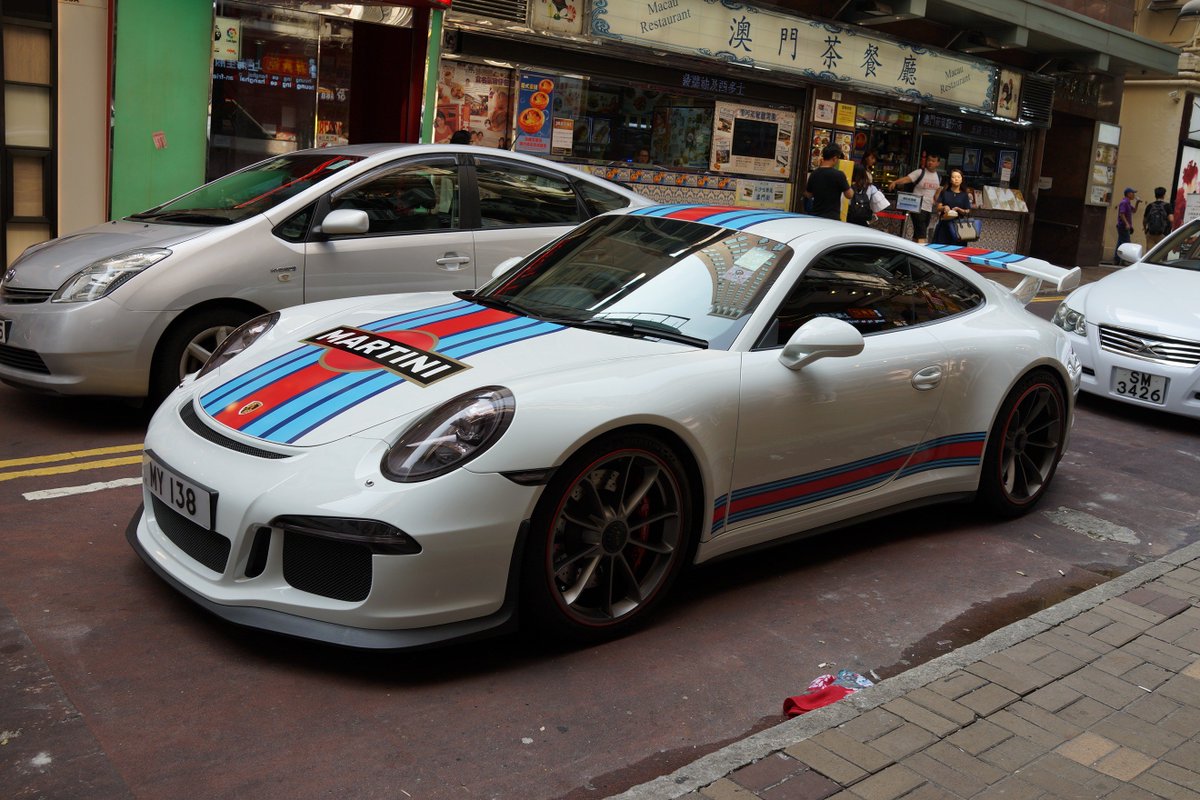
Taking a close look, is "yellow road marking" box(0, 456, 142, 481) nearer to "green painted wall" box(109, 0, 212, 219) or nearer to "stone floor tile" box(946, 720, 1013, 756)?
"stone floor tile" box(946, 720, 1013, 756)

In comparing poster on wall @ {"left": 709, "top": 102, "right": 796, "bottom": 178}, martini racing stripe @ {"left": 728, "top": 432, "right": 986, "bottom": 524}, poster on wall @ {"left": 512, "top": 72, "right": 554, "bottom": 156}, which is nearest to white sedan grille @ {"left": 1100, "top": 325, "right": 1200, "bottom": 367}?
martini racing stripe @ {"left": 728, "top": 432, "right": 986, "bottom": 524}

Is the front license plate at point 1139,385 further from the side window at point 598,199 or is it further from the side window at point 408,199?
the side window at point 408,199

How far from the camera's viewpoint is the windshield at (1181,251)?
30.9 ft

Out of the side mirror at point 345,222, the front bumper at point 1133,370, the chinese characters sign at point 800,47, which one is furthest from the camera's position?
the chinese characters sign at point 800,47

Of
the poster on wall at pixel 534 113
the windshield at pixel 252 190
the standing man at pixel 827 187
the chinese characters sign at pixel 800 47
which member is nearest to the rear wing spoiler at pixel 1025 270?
the windshield at pixel 252 190

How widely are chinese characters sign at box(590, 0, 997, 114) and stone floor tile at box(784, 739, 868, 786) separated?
12844 mm

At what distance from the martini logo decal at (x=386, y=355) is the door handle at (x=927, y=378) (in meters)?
1.98

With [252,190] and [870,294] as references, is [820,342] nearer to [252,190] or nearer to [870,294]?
[870,294]

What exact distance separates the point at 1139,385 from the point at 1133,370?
11 centimetres

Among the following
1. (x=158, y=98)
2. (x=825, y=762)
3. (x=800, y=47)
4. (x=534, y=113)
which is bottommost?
(x=825, y=762)

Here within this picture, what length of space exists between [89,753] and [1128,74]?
27.2 m

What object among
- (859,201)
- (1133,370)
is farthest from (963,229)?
(1133,370)

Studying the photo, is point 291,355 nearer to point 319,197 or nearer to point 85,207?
point 319,197

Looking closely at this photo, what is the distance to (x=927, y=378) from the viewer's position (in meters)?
4.92
